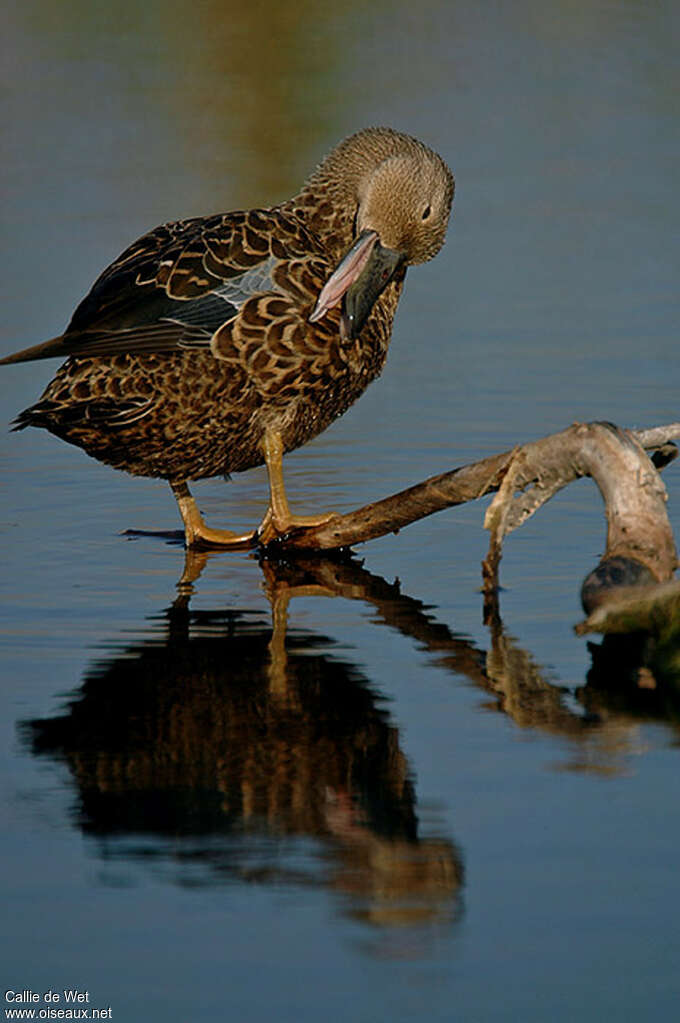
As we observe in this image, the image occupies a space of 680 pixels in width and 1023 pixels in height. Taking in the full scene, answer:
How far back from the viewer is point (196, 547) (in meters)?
7.04

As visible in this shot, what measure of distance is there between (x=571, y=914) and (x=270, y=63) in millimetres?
14140

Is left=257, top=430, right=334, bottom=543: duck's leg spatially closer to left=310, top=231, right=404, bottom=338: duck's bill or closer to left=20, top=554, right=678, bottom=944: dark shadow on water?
left=310, top=231, right=404, bottom=338: duck's bill

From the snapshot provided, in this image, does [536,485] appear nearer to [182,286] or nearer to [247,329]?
[247,329]

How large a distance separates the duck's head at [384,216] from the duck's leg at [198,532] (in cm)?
→ 84

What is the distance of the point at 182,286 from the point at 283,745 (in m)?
2.33

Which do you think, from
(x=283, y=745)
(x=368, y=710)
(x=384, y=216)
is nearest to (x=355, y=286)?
(x=384, y=216)

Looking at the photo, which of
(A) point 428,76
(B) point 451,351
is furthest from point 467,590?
(A) point 428,76

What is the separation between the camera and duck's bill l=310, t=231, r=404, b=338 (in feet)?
22.4

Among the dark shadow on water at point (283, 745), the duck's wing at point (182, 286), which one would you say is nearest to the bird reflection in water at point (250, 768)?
the dark shadow on water at point (283, 745)

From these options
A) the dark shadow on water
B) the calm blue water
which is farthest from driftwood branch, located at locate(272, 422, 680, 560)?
the dark shadow on water

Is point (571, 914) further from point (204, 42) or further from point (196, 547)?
point (204, 42)

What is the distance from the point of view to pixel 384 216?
7023mm

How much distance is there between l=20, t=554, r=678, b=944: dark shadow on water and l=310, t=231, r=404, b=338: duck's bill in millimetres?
1116

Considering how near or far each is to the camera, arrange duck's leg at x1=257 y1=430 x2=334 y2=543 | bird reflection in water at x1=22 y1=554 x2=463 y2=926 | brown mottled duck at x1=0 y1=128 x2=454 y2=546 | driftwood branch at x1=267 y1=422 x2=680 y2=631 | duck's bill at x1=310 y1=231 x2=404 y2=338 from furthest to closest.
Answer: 1. duck's leg at x1=257 y1=430 x2=334 y2=543
2. duck's bill at x1=310 y1=231 x2=404 y2=338
3. brown mottled duck at x1=0 y1=128 x2=454 y2=546
4. driftwood branch at x1=267 y1=422 x2=680 y2=631
5. bird reflection in water at x1=22 y1=554 x2=463 y2=926
